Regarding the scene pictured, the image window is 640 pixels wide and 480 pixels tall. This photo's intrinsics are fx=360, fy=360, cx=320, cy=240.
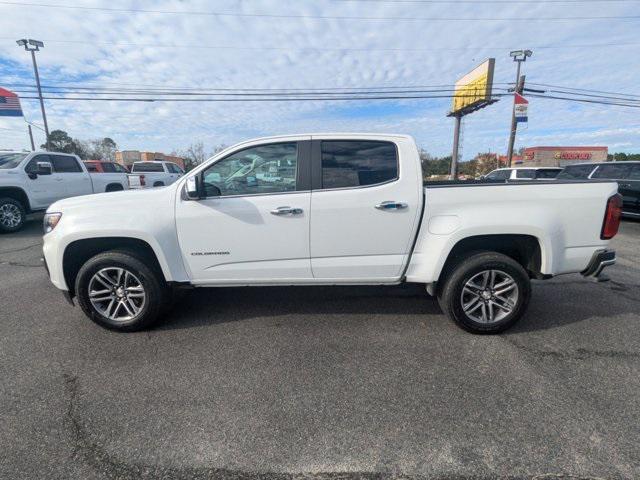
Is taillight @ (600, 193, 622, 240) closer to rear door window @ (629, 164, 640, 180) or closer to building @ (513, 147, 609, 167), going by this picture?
rear door window @ (629, 164, 640, 180)

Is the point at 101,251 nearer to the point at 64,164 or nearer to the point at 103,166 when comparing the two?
the point at 64,164

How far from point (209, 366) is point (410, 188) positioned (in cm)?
236

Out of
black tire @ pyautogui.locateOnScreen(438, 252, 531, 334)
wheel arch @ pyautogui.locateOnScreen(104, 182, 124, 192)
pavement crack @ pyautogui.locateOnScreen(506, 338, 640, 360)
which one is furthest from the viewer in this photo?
wheel arch @ pyautogui.locateOnScreen(104, 182, 124, 192)

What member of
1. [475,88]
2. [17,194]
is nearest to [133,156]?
[475,88]

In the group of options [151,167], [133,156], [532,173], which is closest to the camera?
[532,173]

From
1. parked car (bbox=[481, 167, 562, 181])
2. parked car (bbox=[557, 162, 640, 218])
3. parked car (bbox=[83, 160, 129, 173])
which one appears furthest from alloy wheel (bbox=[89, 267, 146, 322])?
parked car (bbox=[481, 167, 562, 181])

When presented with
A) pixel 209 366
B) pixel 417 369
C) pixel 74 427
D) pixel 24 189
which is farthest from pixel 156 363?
pixel 24 189

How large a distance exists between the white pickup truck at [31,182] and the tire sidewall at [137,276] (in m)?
7.37

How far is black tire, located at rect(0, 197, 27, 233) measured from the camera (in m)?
8.80

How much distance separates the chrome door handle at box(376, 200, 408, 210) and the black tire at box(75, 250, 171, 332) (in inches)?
88.9

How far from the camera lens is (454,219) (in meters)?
3.32

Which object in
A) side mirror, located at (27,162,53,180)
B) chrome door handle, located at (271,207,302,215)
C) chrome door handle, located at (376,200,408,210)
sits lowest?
chrome door handle, located at (271,207,302,215)

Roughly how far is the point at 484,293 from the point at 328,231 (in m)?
1.61

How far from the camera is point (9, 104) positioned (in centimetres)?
2489
